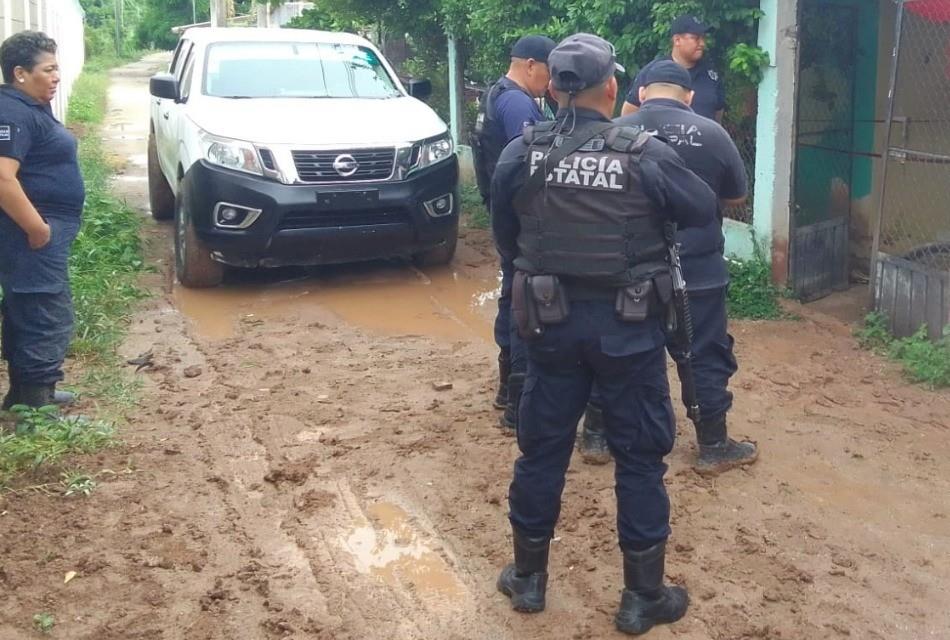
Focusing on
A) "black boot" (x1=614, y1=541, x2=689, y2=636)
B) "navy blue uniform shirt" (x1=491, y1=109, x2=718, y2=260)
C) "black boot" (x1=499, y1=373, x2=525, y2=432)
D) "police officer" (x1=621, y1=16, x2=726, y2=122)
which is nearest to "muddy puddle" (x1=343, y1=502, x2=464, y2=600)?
"black boot" (x1=614, y1=541, x2=689, y2=636)

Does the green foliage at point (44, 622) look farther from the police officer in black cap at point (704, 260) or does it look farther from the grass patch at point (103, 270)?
the grass patch at point (103, 270)

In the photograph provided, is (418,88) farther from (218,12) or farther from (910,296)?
(218,12)

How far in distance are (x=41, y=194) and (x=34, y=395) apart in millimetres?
923

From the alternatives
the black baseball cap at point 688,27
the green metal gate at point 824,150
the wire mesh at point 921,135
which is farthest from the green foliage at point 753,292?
the black baseball cap at point 688,27

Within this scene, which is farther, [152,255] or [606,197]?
[152,255]

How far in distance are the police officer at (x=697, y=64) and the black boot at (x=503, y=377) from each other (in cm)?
180

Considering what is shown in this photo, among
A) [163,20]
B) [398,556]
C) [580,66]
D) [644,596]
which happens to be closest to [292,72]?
[398,556]

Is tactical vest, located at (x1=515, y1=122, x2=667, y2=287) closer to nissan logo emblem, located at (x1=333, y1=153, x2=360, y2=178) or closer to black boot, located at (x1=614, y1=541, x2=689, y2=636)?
black boot, located at (x1=614, y1=541, x2=689, y2=636)

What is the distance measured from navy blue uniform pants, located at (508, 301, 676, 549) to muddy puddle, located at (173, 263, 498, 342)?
309 centimetres

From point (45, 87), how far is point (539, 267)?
261cm

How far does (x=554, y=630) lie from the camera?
3.26m

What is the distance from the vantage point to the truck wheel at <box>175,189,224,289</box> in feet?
23.3

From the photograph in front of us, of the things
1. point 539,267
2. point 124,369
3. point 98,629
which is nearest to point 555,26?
point 124,369

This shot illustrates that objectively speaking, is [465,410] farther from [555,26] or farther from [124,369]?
[555,26]
